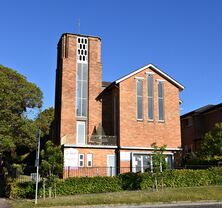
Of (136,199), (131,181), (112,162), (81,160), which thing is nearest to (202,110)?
(112,162)

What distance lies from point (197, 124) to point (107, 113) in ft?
46.8

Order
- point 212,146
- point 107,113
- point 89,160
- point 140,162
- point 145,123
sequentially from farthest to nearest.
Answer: point 107,113 → point 145,123 → point 212,146 → point 140,162 → point 89,160

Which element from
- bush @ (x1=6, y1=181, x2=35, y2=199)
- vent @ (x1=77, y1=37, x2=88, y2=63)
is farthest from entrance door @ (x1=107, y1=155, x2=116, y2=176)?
vent @ (x1=77, y1=37, x2=88, y2=63)

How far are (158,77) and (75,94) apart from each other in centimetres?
834

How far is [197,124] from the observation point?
47156 mm

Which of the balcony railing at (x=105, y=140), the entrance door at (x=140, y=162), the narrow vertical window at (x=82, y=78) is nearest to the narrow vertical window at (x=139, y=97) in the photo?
the balcony railing at (x=105, y=140)

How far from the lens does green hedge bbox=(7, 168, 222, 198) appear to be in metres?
25.1

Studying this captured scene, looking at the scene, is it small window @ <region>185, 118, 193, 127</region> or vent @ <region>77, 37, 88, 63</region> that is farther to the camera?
small window @ <region>185, 118, 193, 127</region>

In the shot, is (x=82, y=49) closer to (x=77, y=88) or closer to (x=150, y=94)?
(x=77, y=88)

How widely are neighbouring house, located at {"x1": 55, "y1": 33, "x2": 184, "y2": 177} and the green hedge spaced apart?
6024mm

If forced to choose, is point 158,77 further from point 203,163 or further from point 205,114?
point 205,114

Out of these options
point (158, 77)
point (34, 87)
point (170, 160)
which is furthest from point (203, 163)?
point (34, 87)

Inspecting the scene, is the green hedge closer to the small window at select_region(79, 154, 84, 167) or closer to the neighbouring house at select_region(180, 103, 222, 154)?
the small window at select_region(79, 154, 84, 167)

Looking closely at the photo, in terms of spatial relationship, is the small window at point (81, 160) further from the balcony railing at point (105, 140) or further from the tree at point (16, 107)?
the tree at point (16, 107)
